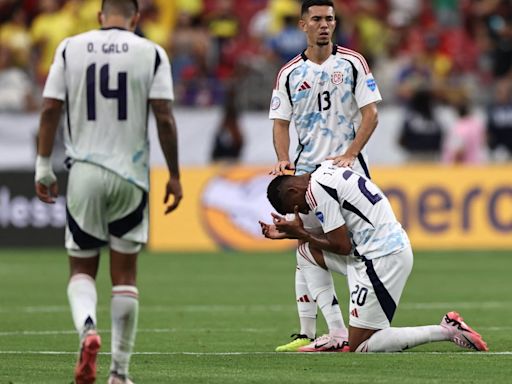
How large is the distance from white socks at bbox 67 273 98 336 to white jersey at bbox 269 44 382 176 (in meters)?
3.04

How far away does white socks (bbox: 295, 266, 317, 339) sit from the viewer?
1138 cm

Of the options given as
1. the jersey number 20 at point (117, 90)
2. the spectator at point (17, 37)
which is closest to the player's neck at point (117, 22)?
the jersey number 20 at point (117, 90)

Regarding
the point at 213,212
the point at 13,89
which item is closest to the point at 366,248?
the point at 213,212

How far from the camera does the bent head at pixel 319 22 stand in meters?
11.2

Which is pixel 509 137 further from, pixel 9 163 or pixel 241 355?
pixel 241 355

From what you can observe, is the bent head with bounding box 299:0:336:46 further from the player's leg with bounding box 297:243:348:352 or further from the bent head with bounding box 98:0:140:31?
the bent head with bounding box 98:0:140:31

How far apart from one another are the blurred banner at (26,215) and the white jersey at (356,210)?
1312 cm

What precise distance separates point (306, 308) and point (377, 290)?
1.03 meters

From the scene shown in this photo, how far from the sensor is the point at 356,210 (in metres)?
10.5

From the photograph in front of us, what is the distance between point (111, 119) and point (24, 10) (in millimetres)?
20290

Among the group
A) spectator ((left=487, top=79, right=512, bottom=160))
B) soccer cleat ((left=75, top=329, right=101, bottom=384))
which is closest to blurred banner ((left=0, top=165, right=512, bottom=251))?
spectator ((left=487, top=79, right=512, bottom=160))

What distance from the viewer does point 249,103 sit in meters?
25.4

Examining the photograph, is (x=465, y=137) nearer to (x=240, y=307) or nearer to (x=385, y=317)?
(x=240, y=307)

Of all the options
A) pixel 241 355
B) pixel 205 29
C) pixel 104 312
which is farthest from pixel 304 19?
pixel 205 29
